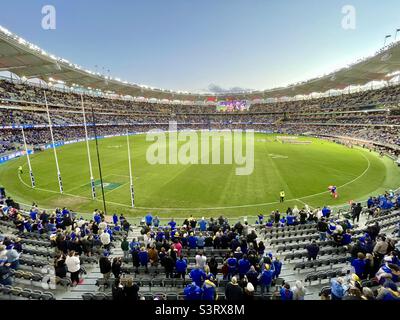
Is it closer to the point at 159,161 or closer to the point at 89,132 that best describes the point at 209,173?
the point at 159,161

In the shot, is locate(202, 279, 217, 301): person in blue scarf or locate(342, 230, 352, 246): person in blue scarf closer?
locate(202, 279, 217, 301): person in blue scarf

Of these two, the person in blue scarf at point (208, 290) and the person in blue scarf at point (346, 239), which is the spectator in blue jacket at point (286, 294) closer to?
the person in blue scarf at point (208, 290)

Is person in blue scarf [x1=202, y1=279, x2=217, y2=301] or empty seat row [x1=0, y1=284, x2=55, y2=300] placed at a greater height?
person in blue scarf [x1=202, y1=279, x2=217, y2=301]

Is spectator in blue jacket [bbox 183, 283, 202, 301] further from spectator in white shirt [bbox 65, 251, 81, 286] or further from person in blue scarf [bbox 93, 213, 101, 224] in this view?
person in blue scarf [bbox 93, 213, 101, 224]

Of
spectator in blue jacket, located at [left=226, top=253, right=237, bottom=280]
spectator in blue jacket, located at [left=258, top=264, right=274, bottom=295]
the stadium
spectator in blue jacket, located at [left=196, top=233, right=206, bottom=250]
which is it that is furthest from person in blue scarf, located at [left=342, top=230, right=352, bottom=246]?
spectator in blue jacket, located at [left=196, top=233, right=206, bottom=250]

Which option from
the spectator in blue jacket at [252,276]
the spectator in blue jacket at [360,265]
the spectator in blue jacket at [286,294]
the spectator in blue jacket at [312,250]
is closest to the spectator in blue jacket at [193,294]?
the spectator in blue jacket at [252,276]

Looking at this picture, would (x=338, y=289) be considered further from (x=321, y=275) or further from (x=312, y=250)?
(x=312, y=250)

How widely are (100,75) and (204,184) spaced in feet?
253

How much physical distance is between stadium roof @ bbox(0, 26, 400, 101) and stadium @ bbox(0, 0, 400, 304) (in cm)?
60

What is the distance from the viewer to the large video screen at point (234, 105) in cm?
12512

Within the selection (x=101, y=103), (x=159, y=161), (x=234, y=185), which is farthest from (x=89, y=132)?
(x=234, y=185)

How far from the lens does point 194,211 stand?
21219mm

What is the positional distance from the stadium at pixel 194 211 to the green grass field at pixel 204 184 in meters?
0.20

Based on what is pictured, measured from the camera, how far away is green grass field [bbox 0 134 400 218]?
22328 millimetres
